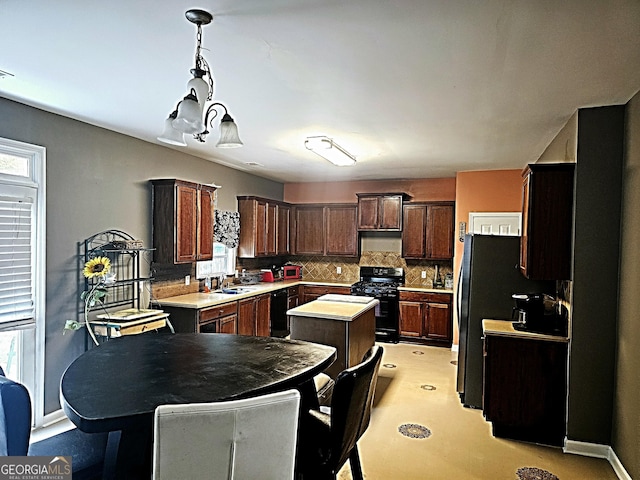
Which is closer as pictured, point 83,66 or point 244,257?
point 83,66

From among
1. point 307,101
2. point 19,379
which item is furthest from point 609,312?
point 19,379

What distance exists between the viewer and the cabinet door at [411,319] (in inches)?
261

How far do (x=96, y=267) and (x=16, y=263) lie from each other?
0.56 meters

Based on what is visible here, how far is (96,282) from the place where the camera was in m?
3.94

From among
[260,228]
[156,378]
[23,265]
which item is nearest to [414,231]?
[260,228]

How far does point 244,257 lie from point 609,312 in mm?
4744

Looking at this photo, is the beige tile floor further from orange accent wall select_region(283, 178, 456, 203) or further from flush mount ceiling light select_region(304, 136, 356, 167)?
orange accent wall select_region(283, 178, 456, 203)

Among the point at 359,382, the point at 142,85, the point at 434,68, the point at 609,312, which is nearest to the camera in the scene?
the point at 359,382

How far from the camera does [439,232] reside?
6.79 meters

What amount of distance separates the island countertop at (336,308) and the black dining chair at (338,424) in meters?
1.95

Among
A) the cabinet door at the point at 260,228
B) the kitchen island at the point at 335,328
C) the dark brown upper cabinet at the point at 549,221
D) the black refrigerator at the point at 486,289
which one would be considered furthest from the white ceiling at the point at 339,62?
the cabinet door at the point at 260,228

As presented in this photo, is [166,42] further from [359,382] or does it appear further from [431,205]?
[431,205]

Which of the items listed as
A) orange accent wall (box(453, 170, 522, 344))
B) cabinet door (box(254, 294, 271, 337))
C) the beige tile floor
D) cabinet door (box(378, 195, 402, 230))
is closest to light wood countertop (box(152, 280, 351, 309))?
cabinet door (box(254, 294, 271, 337))

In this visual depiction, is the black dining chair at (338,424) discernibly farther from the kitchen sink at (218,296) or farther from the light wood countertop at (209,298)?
the kitchen sink at (218,296)
